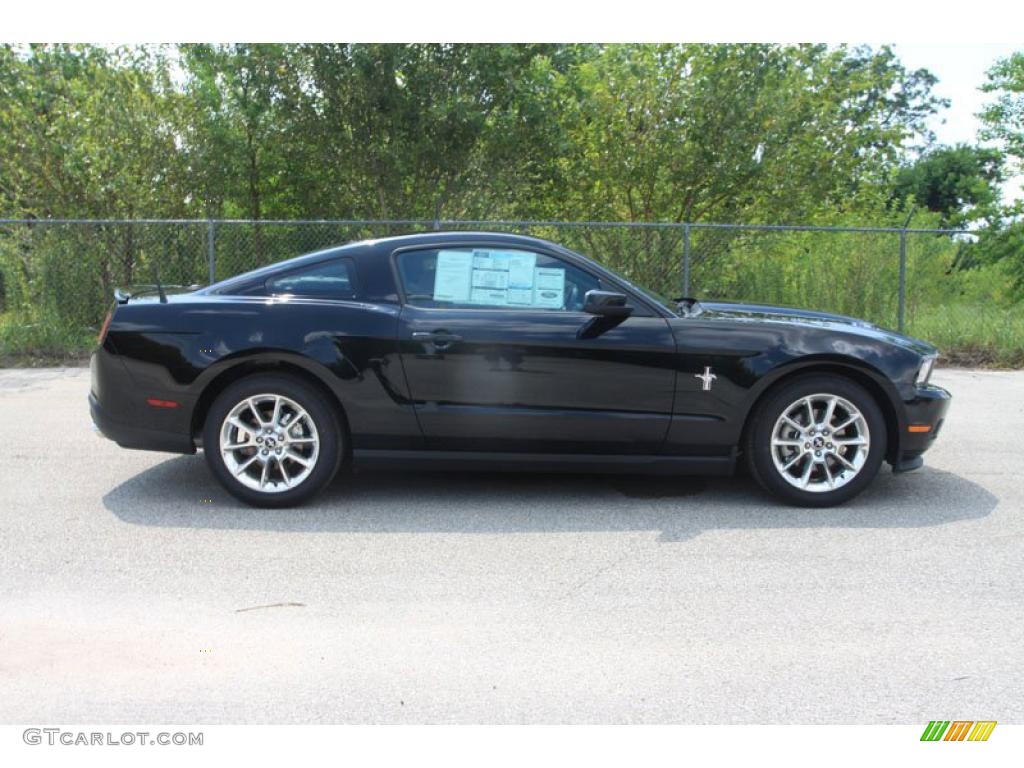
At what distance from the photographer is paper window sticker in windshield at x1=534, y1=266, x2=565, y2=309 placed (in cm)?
546

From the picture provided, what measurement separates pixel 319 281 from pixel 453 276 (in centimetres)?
76

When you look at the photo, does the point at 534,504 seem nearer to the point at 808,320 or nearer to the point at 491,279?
the point at 491,279

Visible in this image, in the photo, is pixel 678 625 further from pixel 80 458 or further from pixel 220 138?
pixel 220 138

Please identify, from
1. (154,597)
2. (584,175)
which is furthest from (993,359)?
(154,597)

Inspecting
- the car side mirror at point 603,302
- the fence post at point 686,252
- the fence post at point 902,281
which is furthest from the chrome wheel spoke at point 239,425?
the fence post at point 902,281

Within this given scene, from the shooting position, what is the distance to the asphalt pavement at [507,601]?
317 centimetres

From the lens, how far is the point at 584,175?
563 inches

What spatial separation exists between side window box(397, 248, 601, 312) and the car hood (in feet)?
2.66

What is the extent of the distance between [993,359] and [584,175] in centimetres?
609

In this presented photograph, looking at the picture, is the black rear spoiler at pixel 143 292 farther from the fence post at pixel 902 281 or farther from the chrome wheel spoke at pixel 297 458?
the fence post at pixel 902 281

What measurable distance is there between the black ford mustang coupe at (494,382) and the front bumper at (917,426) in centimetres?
1

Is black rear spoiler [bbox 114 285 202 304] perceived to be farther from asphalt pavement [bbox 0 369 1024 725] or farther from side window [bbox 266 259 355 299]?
asphalt pavement [bbox 0 369 1024 725]

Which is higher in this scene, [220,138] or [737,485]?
[220,138]

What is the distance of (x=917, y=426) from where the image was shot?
17.8 ft
